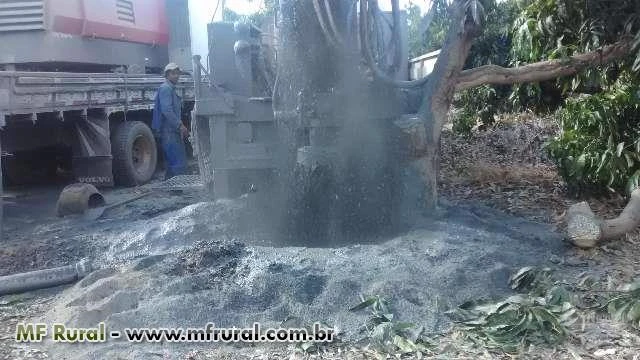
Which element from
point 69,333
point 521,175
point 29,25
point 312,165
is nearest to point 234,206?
point 312,165

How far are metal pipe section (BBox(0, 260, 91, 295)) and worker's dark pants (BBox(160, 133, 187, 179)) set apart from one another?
4.09 metres

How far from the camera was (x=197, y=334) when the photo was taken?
3.88 metres

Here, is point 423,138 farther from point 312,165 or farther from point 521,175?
point 521,175

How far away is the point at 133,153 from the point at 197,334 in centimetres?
665

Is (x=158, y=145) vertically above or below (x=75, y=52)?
below

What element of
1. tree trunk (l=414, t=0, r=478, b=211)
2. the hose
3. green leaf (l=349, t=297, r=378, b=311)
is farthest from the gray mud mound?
the hose

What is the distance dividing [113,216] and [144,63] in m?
5.45

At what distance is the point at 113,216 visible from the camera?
6.93 meters

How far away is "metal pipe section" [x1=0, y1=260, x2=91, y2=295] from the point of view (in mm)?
4793

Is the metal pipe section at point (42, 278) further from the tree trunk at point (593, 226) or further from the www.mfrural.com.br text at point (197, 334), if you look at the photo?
the tree trunk at point (593, 226)

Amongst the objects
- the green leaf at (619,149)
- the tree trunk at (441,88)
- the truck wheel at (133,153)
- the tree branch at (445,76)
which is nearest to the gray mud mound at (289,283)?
the tree trunk at (441,88)

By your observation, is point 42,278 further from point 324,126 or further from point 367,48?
point 367,48

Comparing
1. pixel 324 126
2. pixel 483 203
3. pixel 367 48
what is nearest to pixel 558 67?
pixel 483 203

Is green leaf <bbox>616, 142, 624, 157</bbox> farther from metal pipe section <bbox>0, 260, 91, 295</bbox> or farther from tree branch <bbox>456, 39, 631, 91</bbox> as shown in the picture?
metal pipe section <bbox>0, 260, 91, 295</bbox>
